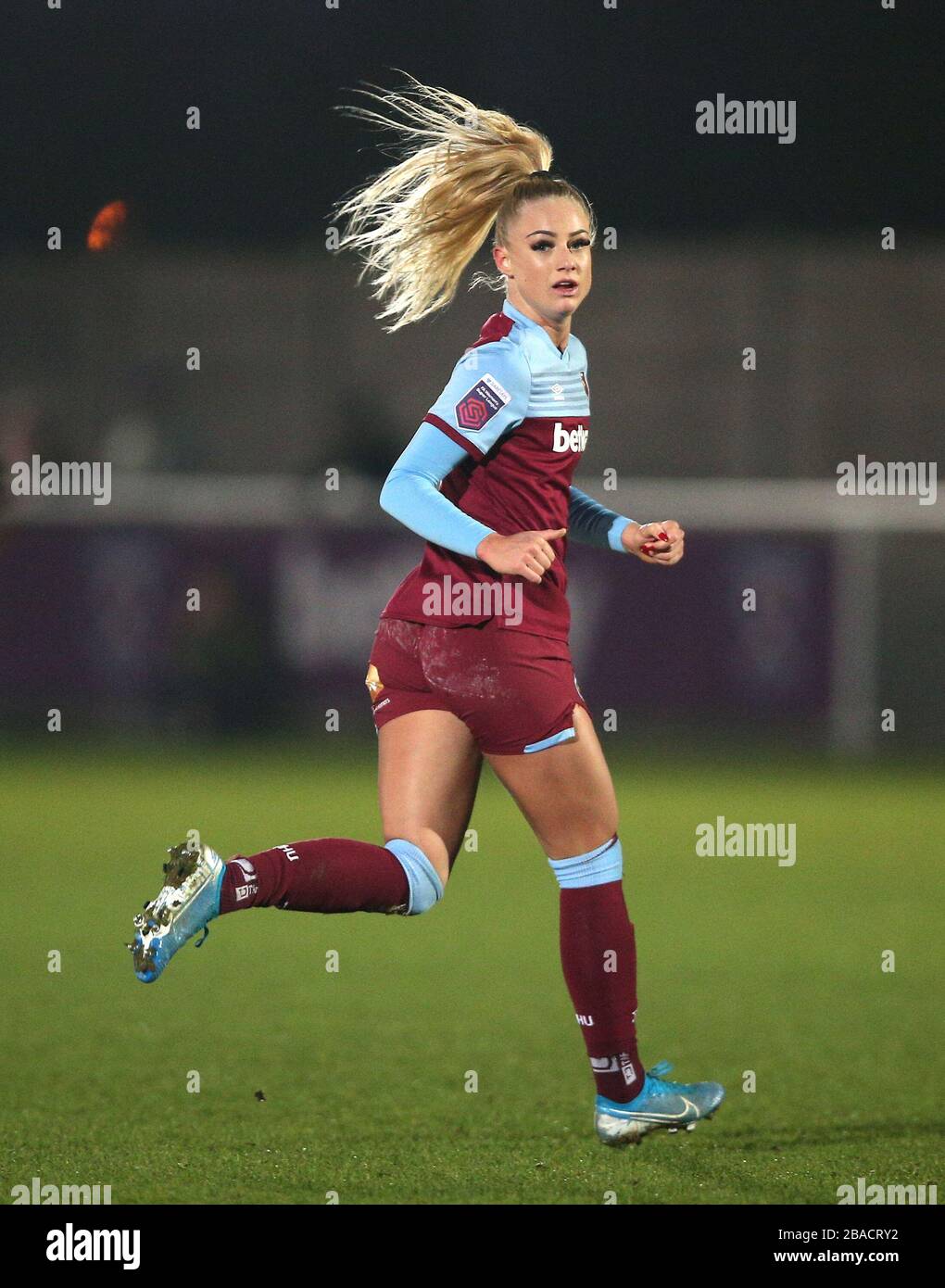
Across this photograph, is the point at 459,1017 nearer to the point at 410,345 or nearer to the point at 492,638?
the point at 492,638

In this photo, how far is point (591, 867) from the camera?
434 cm

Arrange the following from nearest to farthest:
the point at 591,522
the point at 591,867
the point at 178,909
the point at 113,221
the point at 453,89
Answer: the point at 178,909
the point at 591,867
the point at 591,522
the point at 113,221
the point at 453,89

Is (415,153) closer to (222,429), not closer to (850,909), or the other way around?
(850,909)

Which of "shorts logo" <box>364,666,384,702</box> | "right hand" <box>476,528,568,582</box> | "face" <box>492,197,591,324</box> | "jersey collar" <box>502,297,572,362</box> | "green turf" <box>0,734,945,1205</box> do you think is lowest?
"green turf" <box>0,734,945,1205</box>

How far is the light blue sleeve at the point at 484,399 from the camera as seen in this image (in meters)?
4.16

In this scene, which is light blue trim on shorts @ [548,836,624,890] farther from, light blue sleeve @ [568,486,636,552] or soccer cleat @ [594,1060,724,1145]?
light blue sleeve @ [568,486,636,552]

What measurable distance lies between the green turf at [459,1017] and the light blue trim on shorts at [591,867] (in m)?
0.62

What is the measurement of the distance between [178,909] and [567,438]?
4.26 ft

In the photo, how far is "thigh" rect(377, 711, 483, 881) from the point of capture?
4.26m

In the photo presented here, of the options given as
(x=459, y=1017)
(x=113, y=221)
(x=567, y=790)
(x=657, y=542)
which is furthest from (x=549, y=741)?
(x=113, y=221)

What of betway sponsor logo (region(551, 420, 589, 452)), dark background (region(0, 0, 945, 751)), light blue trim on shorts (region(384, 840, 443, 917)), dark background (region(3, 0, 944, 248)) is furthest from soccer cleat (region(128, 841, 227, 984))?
dark background (region(3, 0, 944, 248))

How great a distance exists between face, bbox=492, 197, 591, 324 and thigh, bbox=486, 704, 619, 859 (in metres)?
0.88

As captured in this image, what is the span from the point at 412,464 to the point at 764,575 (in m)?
9.90

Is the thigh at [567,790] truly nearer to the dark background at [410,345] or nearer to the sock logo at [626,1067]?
the sock logo at [626,1067]
